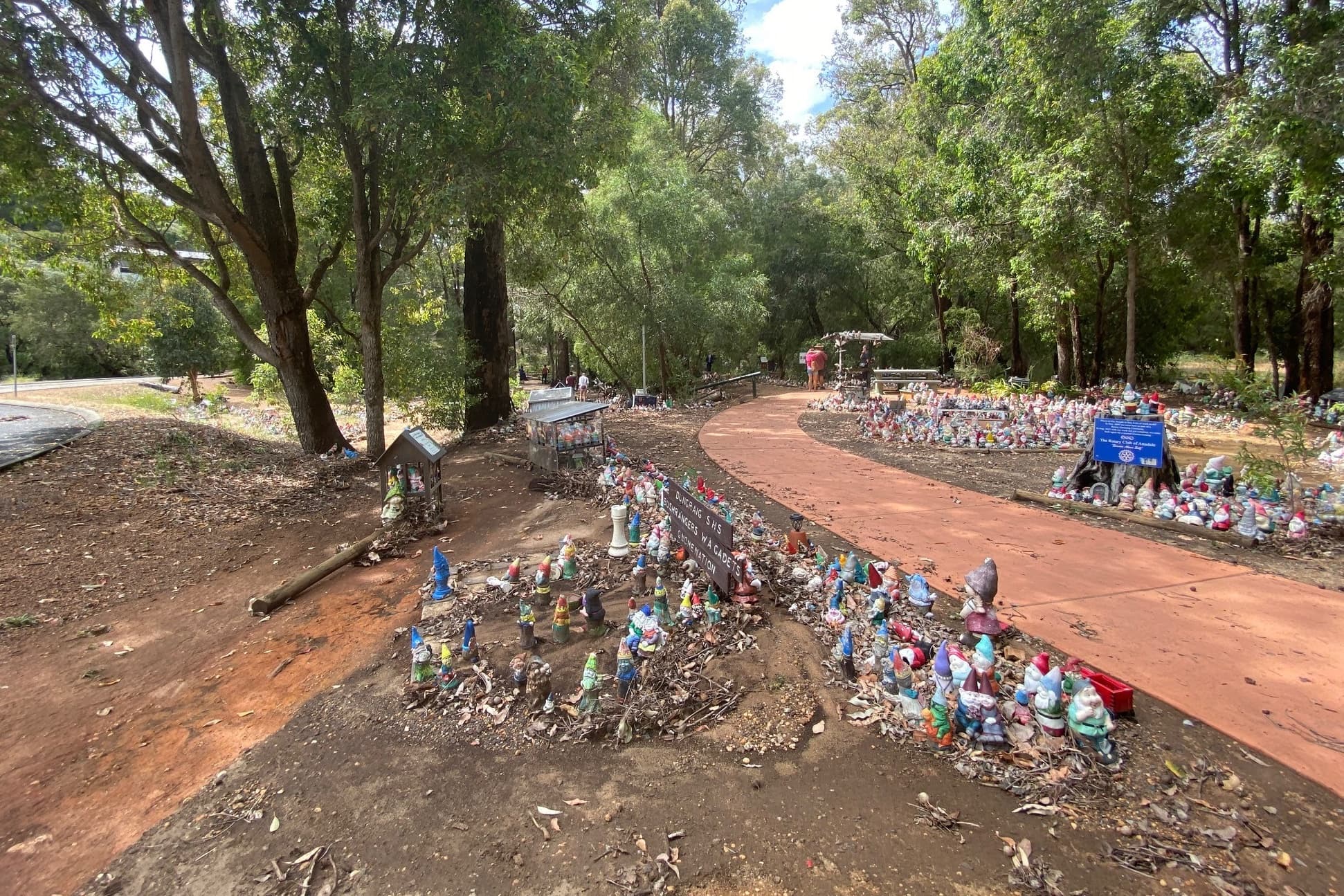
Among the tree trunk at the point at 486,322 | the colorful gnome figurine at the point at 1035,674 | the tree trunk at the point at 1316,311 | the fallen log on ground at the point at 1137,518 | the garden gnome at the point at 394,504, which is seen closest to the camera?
the colorful gnome figurine at the point at 1035,674

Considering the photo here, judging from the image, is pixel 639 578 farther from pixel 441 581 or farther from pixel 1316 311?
pixel 1316 311

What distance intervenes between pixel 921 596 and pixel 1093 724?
1456 mm

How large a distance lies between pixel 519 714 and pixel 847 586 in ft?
8.19

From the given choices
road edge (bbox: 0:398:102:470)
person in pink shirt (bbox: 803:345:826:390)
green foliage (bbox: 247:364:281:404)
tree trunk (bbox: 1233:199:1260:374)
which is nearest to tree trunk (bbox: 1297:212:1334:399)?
tree trunk (bbox: 1233:199:1260:374)

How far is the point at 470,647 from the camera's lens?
403 cm

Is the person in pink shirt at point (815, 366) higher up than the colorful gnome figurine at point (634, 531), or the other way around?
the person in pink shirt at point (815, 366)

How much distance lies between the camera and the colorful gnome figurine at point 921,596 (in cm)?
437

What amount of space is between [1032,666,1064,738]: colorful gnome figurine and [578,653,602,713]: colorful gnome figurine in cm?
223

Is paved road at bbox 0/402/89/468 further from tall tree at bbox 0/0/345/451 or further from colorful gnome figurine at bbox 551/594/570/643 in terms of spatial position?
colorful gnome figurine at bbox 551/594/570/643

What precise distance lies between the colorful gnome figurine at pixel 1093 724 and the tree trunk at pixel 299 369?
11.6 m

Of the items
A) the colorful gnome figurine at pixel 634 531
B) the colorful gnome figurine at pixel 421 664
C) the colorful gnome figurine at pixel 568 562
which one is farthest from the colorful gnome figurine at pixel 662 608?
the colorful gnome figurine at pixel 421 664

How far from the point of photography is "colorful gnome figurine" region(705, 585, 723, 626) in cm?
417

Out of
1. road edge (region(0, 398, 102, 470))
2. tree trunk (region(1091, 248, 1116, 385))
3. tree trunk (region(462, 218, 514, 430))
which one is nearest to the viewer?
road edge (region(0, 398, 102, 470))

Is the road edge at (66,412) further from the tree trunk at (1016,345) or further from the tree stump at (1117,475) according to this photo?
the tree trunk at (1016,345)
